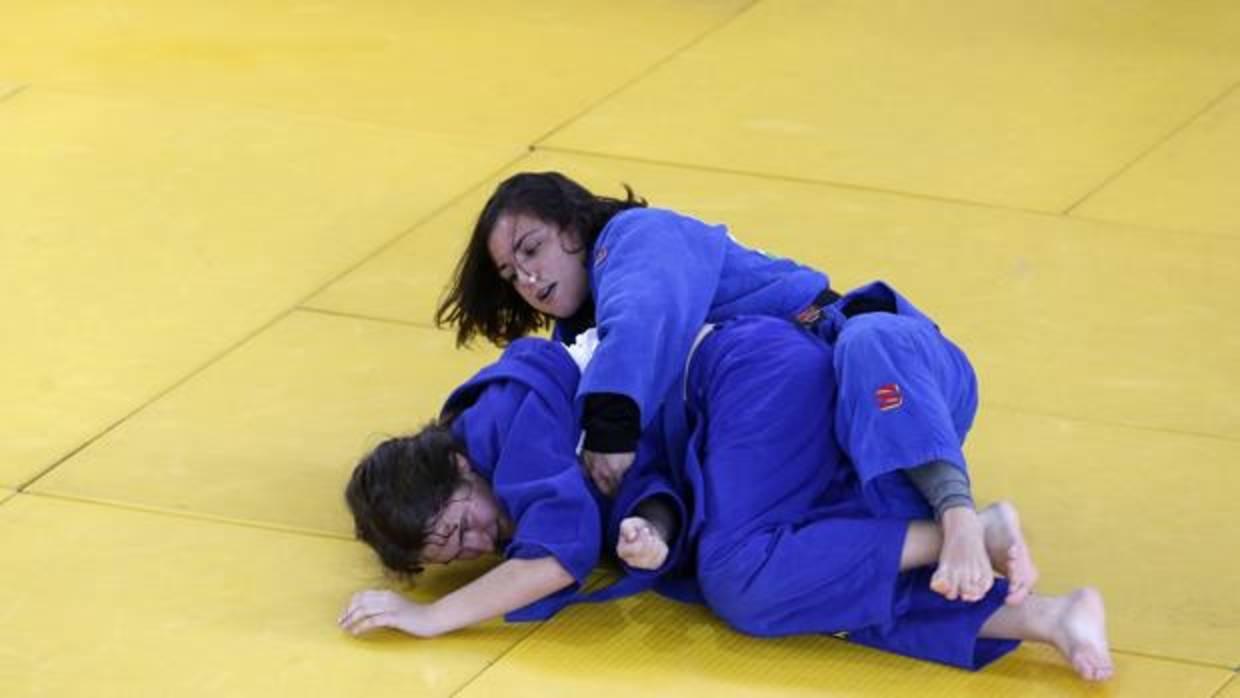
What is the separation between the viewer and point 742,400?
13.1ft

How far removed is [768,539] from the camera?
3.85 metres

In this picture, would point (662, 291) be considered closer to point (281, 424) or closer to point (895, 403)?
point (895, 403)

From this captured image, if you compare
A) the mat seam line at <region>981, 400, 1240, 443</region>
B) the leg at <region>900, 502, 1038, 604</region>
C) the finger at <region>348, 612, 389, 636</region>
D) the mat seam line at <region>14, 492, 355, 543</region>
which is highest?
the leg at <region>900, 502, 1038, 604</region>

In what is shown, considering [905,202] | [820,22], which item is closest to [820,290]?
[905,202]

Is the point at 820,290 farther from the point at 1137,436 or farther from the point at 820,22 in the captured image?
the point at 820,22

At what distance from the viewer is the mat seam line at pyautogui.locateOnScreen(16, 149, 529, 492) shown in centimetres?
460

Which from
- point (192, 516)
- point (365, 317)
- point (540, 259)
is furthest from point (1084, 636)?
point (365, 317)

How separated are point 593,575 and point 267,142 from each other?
8.01ft

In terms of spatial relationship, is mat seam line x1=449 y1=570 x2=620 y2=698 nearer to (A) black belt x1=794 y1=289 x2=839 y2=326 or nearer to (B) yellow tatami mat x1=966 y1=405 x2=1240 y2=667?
(A) black belt x1=794 y1=289 x2=839 y2=326

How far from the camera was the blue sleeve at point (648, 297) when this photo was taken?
392 centimetres

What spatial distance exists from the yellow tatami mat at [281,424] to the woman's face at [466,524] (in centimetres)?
39

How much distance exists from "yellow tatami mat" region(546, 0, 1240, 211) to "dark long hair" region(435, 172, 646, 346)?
164cm

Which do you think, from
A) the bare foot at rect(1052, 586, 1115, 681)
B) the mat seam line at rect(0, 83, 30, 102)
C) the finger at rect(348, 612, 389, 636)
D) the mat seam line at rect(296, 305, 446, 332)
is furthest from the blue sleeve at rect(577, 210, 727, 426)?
the mat seam line at rect(0, 83, 30, 102)

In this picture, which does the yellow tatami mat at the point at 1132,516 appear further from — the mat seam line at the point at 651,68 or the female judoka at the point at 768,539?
the mat seam line at the point at 651,68
